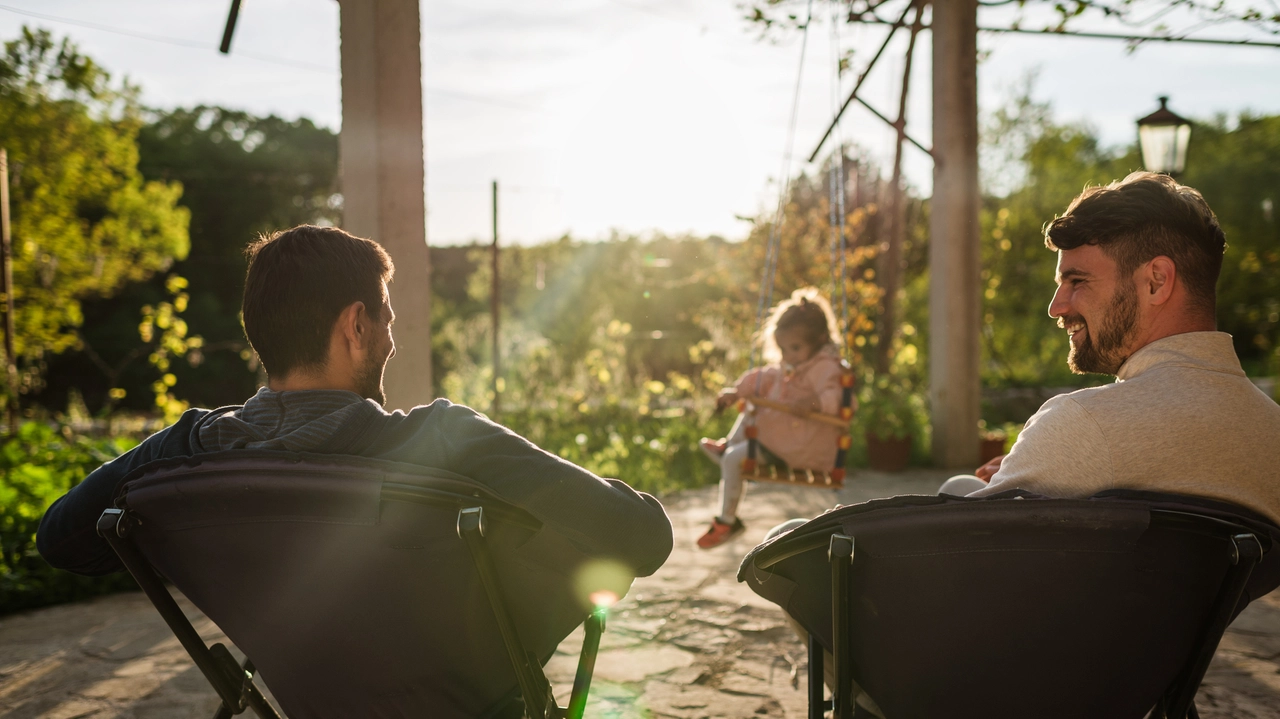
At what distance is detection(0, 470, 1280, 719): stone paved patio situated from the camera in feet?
8.53

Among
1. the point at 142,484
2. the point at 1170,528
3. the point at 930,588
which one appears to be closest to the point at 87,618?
the point at 142,484

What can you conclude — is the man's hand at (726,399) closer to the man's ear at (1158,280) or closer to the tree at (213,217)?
the man's ear at (1158,280)

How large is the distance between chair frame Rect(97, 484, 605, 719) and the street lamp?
6.88 m

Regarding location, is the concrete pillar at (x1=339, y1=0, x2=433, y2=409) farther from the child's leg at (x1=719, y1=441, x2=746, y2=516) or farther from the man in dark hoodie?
the man in dark hoodie

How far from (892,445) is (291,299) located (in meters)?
6.46

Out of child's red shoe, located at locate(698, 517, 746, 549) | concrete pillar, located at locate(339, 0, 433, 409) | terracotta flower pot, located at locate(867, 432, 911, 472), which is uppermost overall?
concrete pillar, located at locate(339, 0, 433, 409)

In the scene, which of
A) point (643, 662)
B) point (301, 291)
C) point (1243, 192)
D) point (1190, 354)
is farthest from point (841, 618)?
point (1243, 192)

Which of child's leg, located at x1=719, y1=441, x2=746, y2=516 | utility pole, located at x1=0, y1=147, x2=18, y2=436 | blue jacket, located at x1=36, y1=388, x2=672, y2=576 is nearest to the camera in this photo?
blue jacket, located at x1=36, y1=388, x2=672, y2=576

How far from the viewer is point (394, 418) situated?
139 cm

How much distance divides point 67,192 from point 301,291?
2937 centimetres

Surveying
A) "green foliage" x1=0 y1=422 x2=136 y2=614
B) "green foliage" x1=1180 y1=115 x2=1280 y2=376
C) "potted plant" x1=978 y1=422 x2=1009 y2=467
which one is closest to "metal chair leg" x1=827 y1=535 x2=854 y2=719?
"green foliage" x1=0 y1=422 x2=136 y2=614

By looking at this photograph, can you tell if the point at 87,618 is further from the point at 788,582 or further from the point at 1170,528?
the point at 1170,528

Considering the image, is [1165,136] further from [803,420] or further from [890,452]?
[803,420]

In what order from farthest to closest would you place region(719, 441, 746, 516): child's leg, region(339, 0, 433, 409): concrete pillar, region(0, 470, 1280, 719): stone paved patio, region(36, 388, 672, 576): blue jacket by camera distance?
1. region(719, 441, 746, 516): child's leg
2. region(339, 0, 433, 409): concrete pillar
3. region(0, 470, 1280, 719): stone paved patio
4. region(36, 388, 672, 576): blue jacket
